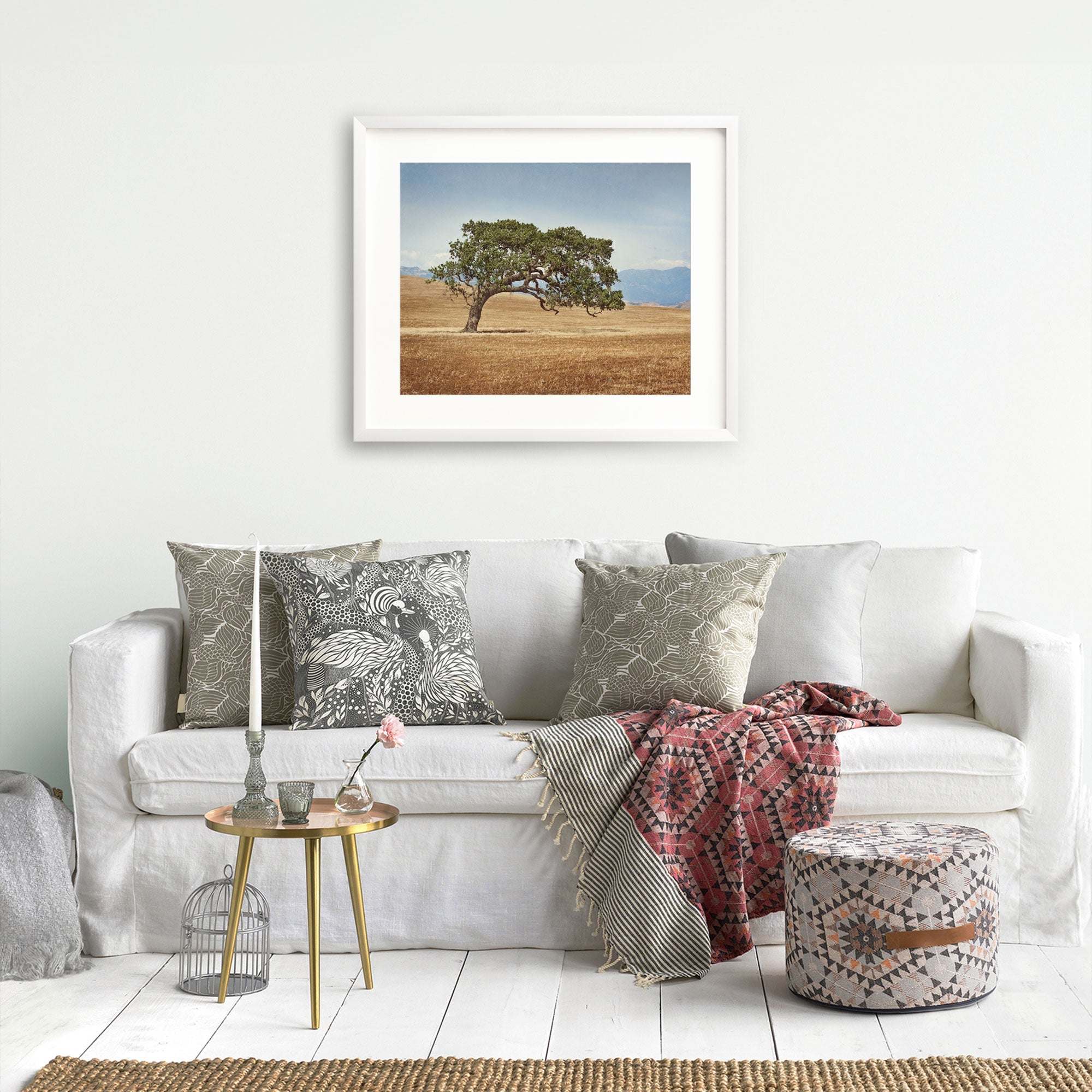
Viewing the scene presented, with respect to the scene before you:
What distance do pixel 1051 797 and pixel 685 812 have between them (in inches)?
32.0

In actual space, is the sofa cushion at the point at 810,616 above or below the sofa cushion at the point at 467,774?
above

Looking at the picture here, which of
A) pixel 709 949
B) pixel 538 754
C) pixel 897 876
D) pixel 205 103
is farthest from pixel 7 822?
pixel 205 103

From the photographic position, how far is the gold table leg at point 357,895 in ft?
7.49

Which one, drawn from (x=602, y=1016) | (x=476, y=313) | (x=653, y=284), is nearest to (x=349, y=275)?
(x=476, y=313)

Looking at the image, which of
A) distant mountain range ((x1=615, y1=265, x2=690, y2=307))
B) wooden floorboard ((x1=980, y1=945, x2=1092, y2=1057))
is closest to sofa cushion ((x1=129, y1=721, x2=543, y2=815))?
wooden floorboard ((x1=980, y1=945, x2=1092, y2=1057))

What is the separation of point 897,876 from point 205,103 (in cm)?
287

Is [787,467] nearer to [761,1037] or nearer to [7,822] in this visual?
[761,1037]

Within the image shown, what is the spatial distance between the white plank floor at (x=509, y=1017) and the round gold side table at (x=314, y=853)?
0.08 m

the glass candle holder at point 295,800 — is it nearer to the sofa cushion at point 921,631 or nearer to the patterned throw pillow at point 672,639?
the patterned throw pillow at point 672,639

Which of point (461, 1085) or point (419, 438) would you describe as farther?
point (419, 438)

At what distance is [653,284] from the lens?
3.62 metres

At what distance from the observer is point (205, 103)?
11.8 ft

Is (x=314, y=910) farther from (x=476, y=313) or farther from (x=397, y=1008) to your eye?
(x=476, y=313)

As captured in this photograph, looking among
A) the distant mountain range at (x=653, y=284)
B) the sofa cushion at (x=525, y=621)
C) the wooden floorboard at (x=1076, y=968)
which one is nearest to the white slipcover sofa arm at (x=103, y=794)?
the sofa cushion at (x=525, y=621)
